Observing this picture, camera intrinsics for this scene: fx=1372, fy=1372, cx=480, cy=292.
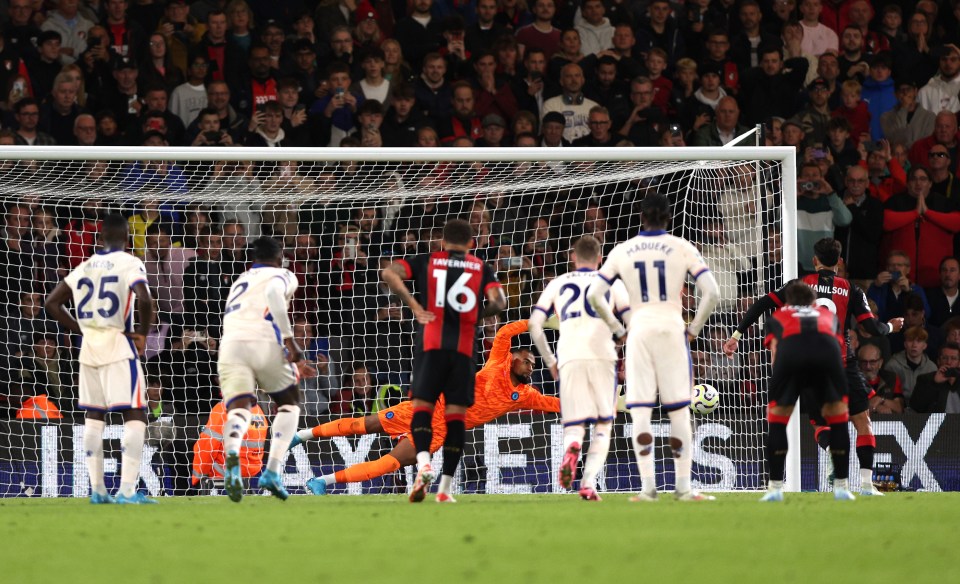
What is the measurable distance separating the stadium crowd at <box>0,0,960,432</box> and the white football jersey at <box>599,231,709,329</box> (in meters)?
3.99

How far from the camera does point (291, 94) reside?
48.4 feet

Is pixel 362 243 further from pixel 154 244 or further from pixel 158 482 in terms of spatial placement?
pixel 158 482

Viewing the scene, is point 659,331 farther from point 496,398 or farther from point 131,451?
point 131,451

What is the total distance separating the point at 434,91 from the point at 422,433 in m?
7.04

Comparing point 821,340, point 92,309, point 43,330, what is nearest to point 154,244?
point 43,330

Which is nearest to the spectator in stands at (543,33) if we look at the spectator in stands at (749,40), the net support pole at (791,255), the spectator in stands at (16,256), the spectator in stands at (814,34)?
the spectator in stands at (749,40)

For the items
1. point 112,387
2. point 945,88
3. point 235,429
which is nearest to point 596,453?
point 235,429

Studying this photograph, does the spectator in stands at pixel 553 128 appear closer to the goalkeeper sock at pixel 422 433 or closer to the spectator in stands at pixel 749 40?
the spectator in stands at pixel 749 40

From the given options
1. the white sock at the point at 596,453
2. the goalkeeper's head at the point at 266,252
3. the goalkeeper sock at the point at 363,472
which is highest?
the goalkeeper's head at the point at 266,252

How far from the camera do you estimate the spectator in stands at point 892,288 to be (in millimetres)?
14617

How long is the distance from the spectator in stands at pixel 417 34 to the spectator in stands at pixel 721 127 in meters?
3.25

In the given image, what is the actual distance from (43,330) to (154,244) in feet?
4.42

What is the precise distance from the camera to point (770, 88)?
16391mm

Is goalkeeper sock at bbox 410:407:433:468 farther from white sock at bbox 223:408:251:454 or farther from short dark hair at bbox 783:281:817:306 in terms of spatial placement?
short dark hair at bbox 783:281:817:306
